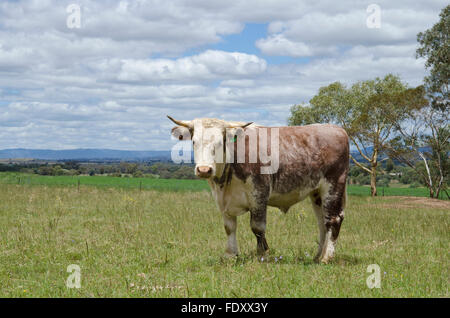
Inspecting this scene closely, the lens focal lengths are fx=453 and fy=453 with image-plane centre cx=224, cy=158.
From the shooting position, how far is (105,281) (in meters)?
6.75

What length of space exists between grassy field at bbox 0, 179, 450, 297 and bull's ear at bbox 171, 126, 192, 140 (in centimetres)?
218

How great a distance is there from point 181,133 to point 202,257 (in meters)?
2.49

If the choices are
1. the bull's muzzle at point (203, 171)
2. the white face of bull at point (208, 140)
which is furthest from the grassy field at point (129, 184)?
the bull's muzzle at point (203, 171)

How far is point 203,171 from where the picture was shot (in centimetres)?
664

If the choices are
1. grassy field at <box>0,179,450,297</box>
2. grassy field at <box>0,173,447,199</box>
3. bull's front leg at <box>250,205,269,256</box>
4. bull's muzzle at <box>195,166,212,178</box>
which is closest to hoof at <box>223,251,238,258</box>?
grassy field at <box>0,179,450,297</box>

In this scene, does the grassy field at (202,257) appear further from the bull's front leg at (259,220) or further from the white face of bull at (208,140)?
the white face of bull at (208,140)

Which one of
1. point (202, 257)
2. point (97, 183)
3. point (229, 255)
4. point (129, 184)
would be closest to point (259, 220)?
point (229, 255)

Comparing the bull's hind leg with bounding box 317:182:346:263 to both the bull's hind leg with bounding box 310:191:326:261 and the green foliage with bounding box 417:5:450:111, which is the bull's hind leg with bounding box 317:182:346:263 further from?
the green foliage with bounding box 417:5:450:111

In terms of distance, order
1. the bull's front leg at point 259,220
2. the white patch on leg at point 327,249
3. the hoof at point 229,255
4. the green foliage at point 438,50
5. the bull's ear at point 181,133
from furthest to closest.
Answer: the green foliage at point 438,50
the white patch on leg at point 327,249
the hoof at point 229,255
the bull's front leg at point 259,220
the bull's ear at point 181,133

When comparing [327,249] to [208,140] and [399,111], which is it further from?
[399,111]

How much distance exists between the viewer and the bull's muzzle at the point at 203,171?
6.64 m

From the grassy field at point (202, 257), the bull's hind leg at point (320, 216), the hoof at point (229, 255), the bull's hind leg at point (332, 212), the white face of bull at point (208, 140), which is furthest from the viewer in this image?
the bull's hind leg at point (320, 216)

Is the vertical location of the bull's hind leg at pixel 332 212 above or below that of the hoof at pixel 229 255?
above

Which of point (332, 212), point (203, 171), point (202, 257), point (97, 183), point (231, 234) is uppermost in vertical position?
point (203, 171)
